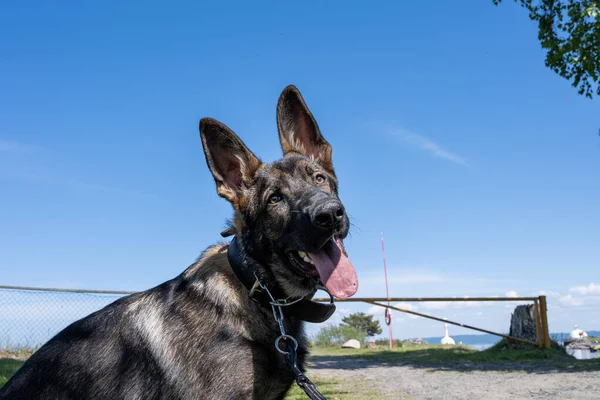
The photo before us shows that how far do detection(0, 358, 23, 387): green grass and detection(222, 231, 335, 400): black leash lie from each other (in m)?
5.79

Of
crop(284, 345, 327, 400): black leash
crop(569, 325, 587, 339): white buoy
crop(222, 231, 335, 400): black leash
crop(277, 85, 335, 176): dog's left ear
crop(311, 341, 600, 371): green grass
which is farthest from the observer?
crop(569, 325, 587, 339): white buoy

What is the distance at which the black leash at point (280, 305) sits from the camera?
125 inches

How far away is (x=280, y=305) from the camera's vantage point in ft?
10.8

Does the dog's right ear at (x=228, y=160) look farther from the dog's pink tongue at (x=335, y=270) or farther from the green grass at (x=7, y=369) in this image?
the green grass at (x=7, y=369)

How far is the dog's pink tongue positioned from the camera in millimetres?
3254

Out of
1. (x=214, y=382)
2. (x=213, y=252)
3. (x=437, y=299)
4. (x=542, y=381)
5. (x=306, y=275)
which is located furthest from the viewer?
(x=437, y=299)

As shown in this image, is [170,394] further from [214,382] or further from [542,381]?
[542,381]

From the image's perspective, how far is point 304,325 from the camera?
11.6 ft

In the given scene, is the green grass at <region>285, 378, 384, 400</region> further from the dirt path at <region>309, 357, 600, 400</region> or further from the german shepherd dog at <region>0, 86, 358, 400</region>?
the german shepherd dog at <region>0, 86, 358, 400</region>

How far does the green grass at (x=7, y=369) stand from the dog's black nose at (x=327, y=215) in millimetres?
6307

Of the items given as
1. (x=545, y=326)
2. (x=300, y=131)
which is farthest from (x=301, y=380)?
(x=545, y=326)

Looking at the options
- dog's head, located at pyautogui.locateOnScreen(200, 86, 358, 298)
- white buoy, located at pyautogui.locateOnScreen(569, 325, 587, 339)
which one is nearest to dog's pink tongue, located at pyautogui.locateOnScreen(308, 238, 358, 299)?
dog's head, located at pyautogui.locateOnScreen(200, 86, 358, 298)

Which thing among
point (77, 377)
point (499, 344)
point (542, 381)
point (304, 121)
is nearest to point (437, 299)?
point (499, 344)

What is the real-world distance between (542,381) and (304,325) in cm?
694
